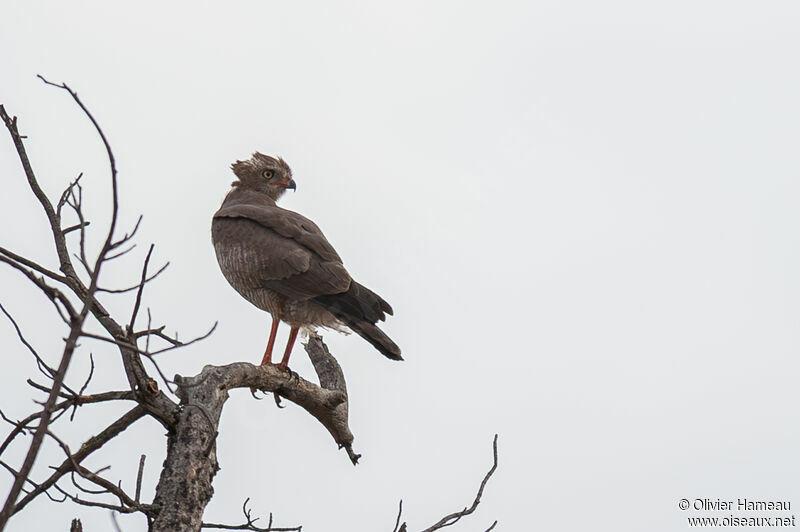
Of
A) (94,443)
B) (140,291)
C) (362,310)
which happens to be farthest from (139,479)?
(362,310)

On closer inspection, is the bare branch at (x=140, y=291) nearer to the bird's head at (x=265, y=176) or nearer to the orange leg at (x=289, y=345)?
the orange leg at (x=289, y=345)

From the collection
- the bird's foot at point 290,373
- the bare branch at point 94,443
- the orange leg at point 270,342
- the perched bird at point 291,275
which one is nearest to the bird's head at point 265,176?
the perched bird at point 291,275

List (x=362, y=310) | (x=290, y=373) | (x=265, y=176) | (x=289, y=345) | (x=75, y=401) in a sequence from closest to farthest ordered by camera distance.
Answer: (x=75, y=401), (x=290, y=373), (x=362, y=310), (x=289, y=345), (x=265, y=176)

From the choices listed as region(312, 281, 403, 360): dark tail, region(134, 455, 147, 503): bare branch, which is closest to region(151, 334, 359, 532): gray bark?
region(134, 455, 147, 503): bare branch

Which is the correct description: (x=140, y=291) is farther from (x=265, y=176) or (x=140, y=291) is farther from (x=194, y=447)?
(x=265, y=176)

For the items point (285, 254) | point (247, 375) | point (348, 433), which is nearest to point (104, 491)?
point (247, 375)

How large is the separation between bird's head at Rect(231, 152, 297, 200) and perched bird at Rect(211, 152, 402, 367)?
963 mm

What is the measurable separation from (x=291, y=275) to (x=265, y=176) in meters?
1.93

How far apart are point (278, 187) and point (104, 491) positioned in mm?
4468

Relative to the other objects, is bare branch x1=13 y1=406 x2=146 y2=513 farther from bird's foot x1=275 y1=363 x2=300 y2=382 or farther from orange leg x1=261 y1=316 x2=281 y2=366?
orange leg x1=261 y1=316 x2=281 y2=366

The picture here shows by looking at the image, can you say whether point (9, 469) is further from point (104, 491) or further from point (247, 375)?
point (247, 375)

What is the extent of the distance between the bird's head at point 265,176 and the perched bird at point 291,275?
963 millimetres

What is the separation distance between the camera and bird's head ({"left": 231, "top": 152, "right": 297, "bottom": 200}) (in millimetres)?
8422

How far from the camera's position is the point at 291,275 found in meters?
6.77
